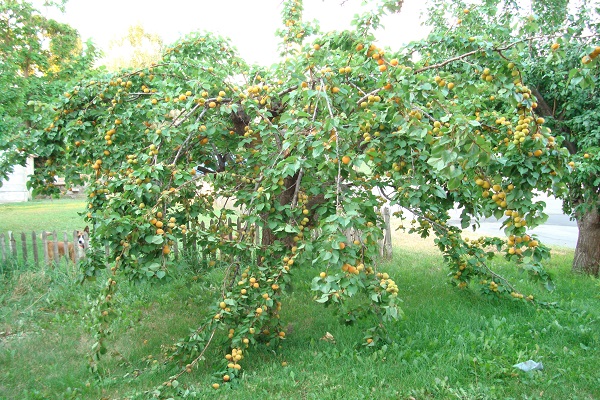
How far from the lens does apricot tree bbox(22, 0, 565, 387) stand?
2.65 meters

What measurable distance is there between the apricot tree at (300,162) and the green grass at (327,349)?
262 millimetres

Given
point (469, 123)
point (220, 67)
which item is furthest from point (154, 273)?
point (220, 67)

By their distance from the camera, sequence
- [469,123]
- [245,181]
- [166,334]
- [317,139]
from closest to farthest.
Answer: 1. [469,123]
2. [317,139]
3. [245,181]
4. [166,334]

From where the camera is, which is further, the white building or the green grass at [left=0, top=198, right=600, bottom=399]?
the white building

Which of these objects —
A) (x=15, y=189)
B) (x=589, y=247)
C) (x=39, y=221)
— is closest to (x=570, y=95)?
(x=589, y=247)

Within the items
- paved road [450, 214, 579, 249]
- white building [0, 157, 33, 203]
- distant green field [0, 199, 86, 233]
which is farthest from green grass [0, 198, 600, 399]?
white building [0, 157, 33, 203]

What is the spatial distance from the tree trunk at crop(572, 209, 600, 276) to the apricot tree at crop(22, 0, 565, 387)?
2.53m

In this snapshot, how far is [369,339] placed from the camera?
3658 millimetres

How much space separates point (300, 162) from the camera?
2.76 m

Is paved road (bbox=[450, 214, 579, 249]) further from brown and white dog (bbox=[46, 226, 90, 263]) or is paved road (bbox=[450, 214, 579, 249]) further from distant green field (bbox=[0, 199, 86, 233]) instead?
distant green field (bbox=[0, 199, 86, 233])

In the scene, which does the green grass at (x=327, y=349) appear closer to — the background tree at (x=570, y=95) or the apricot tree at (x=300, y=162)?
the apricot tree at (x=300, y=162)

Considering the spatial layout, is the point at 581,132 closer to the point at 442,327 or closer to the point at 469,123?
the point at 442,327

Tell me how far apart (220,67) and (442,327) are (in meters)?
3.19

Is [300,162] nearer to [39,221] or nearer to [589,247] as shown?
[589,247]
